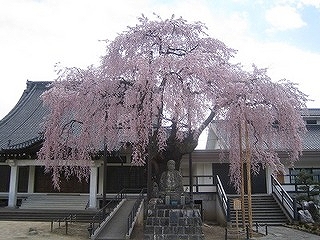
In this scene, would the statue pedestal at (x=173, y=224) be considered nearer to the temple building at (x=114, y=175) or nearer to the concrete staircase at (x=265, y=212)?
the concrete staircase at (x=265, y=212)

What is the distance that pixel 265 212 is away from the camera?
2105 centimetres

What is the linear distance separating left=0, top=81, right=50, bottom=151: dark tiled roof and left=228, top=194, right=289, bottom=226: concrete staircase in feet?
49.5

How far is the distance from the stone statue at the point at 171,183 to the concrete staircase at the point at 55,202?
10.4 meters

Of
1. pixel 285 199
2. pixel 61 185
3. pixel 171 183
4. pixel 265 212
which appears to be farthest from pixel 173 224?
pixel 61 185

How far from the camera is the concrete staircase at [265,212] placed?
19.8 metres

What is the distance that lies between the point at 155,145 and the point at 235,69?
14.9 feet

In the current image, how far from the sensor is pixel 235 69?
603 inches

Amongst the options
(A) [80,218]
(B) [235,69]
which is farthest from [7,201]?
(B) [235,69]

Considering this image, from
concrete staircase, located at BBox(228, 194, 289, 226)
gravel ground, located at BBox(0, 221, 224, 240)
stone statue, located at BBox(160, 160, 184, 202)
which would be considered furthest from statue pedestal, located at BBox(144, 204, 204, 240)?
concrete staircase, located at BBox(228, 194, 289, 226)

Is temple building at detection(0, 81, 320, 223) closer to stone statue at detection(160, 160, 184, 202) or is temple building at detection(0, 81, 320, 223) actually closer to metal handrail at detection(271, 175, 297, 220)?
metal handrail at detection(271, 175, 297, 220)

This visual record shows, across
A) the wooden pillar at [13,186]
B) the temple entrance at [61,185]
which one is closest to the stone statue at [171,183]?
the temple entrance at [61,185]

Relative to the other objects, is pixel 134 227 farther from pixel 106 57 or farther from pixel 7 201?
pixel 7 201

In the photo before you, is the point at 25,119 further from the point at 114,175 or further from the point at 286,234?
the point at 286,234

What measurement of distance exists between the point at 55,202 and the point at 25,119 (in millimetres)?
9873
